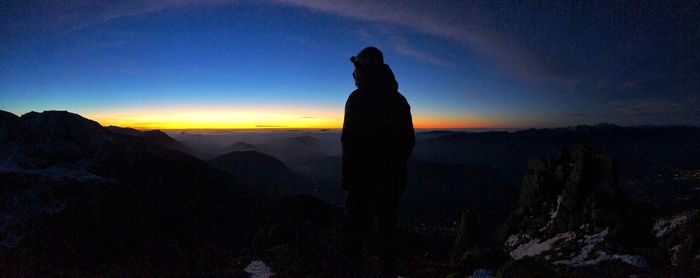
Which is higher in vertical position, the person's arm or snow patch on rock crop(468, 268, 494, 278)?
the person's arm

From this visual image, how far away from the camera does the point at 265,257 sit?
9.95 meters

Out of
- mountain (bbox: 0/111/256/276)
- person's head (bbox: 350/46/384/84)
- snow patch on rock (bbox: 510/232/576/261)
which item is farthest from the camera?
snow patch on rock (bbox: 510/232/576/261)

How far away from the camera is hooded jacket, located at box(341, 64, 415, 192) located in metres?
5.11

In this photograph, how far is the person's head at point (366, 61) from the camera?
5.19 meters

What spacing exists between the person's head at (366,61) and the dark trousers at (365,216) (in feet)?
6.76

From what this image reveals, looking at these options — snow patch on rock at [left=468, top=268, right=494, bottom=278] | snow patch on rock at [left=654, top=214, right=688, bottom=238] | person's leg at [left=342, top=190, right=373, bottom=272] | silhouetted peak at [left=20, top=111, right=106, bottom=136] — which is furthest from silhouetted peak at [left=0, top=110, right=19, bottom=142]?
snow patch on rock at [left=654, top=214, right=688, bottom=238]

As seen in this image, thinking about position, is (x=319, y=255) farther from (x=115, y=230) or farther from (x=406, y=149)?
(x=115, y=230)

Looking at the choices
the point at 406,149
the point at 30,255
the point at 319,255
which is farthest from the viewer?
the point at 30,255

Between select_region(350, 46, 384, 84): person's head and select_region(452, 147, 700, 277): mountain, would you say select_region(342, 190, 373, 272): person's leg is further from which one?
select_region(452, 147, 700, 277): mountain

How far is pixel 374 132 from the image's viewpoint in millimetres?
5109

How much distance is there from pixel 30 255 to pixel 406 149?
14164mm

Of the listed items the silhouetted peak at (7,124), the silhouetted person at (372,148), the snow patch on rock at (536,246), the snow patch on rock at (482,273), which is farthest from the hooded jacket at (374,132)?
the silhouetted peak at (7,124)

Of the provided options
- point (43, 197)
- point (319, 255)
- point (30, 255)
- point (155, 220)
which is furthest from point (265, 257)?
point (155, 220)

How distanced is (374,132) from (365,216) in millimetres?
1550
